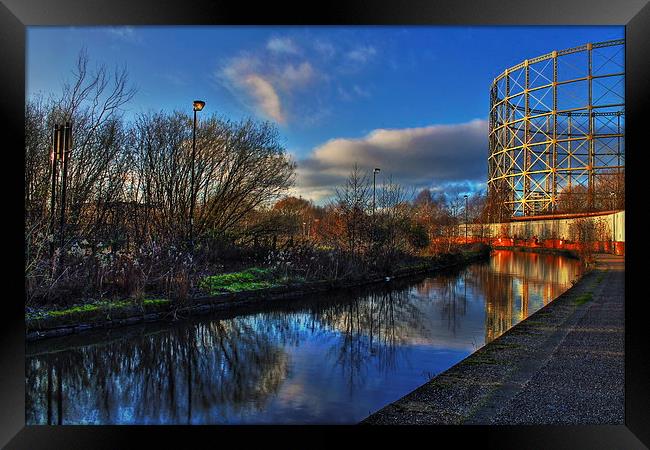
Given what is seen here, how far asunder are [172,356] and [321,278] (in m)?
6.32

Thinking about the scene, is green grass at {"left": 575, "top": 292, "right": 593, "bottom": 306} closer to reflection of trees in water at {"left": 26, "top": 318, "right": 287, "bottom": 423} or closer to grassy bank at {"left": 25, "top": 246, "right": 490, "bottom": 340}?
grassy bank at {"left": 25, "top": 246, "right": 490, "bottom": 340}

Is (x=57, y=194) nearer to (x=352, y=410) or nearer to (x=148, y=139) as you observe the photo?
(x=148, y=139)

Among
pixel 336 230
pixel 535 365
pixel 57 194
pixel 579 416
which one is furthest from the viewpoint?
pixel 336 230

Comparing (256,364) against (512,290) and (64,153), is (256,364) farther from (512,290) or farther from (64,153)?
(512,290)

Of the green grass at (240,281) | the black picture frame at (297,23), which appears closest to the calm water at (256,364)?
the black picture frame at (297,23)

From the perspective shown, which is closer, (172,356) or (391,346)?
(172,356)

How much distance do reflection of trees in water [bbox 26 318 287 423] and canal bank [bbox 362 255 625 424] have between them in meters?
1.38

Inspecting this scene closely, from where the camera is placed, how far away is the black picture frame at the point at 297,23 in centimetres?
302

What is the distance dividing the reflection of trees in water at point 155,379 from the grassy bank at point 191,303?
0.79 metres

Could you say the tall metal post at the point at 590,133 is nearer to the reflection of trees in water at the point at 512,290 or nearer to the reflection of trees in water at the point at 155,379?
the reflection of trees in water at the point at 512,290

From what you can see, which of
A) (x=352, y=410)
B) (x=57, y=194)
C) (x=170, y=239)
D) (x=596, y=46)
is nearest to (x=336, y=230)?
(x=170, y=239)

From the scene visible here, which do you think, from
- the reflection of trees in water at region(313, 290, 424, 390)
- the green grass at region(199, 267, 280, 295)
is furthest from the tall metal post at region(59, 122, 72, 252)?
the reflection of trees in water at region(313, 290, 424, 390)

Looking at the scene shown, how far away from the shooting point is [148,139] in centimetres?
1071

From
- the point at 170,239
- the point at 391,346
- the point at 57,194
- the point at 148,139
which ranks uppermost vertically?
the point at 148,139
